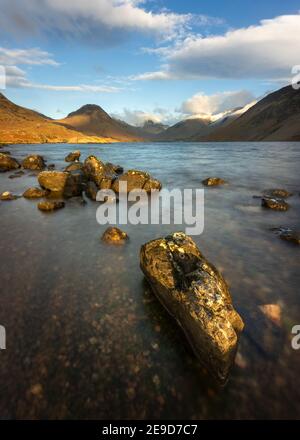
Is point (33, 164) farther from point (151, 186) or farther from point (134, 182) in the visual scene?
point (151, 186)

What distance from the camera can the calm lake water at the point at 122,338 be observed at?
15.8 feet

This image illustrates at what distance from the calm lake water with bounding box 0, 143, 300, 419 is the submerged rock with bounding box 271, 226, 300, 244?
1.11ft

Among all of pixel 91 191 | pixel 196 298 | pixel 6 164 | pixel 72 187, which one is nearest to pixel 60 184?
pixel 72 187

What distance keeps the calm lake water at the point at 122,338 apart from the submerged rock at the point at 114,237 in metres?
0.34

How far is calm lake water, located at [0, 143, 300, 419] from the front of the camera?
4824 millimetres

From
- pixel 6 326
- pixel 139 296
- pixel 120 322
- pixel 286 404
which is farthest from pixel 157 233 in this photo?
A: pixel 286 404

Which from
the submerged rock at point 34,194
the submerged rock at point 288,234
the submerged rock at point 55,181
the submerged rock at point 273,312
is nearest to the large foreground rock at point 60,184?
the submerged rock at point 55,181

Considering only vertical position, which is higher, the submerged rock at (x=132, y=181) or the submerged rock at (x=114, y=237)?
the submerged rock at (x=132, y=181)

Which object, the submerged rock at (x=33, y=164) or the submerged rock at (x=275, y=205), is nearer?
the submerged rock at (x=275, y=205)

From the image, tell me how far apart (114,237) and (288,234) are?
7.60m

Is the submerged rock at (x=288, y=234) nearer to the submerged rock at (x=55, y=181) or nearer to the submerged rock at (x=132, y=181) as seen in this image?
the submerged rock at (x=132, y=181)

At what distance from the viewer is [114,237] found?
11422 millimetres
